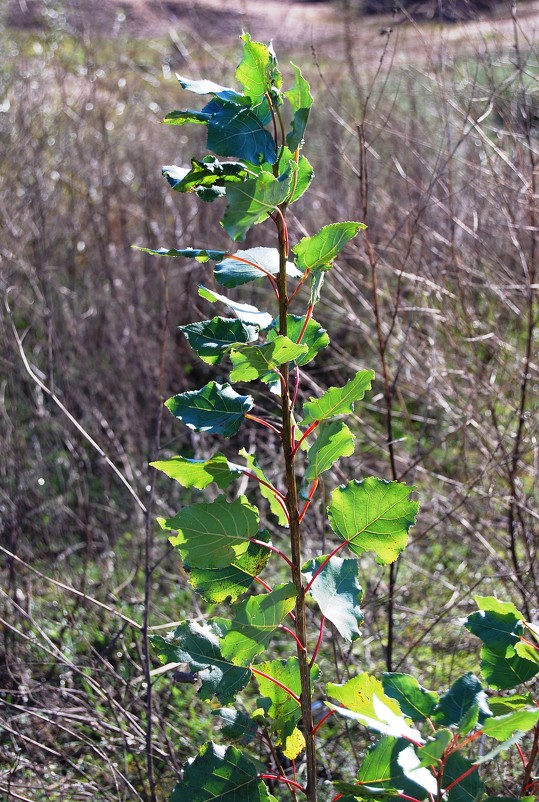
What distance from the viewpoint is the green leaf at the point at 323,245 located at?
44.6 inches

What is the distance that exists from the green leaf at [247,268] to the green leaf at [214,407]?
137 mm

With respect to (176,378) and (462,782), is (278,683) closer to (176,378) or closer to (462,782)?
(462,782)

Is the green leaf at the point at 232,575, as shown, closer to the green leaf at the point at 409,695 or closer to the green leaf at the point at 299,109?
the green leaf at the point at 409,695

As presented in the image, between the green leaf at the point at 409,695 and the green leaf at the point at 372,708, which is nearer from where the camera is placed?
the green leaf at the point at 372,708

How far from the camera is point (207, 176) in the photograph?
1104 millimetres

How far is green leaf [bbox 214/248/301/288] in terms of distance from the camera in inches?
45.9

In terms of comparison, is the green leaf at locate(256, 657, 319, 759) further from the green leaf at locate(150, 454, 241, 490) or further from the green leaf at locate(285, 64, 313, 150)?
the green leaf at locate(285, 64, 313, 150)

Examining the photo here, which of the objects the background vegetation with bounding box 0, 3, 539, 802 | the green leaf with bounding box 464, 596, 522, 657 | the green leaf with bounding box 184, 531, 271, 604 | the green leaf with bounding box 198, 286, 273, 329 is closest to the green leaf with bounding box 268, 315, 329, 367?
the green leaf with bounding box 198, 286, 273, 329

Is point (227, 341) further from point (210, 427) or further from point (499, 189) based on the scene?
point (499, 189)

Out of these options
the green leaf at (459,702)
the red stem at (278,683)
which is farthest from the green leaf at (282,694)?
the green leaf at (459,702)

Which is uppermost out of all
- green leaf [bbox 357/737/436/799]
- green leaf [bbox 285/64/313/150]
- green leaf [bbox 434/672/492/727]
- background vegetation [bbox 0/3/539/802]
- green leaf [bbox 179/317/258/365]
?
green leaf [bbox 285/64/313/150]

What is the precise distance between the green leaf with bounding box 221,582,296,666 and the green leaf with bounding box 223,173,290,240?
44cm

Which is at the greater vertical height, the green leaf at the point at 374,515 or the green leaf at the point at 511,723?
the green leaf at the point at 374,515

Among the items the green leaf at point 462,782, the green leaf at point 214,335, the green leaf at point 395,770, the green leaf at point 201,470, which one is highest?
the green leaf at point 214,335
